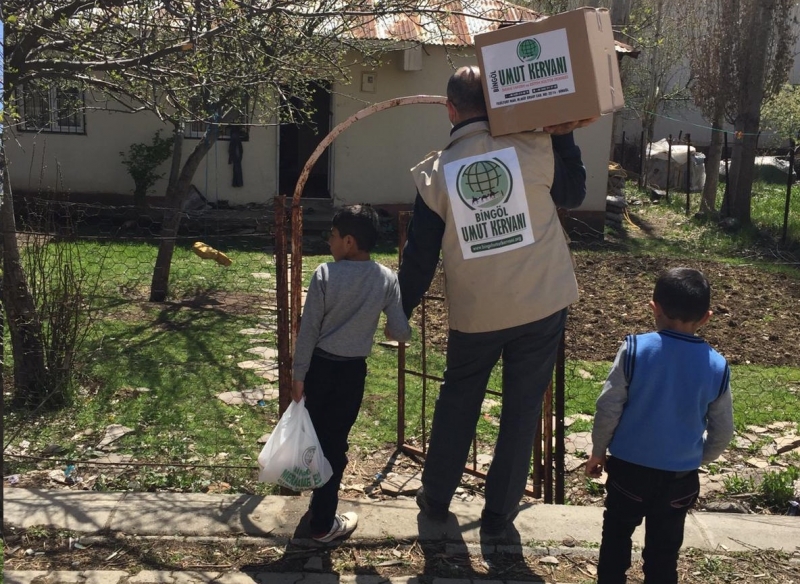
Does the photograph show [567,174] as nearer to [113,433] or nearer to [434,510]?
[434,510]

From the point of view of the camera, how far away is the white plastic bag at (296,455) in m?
3.33

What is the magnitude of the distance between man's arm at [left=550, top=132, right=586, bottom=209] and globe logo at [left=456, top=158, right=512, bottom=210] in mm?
240

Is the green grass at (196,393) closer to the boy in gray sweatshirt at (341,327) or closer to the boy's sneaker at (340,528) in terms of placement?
the boy's sneaker at (340,528)

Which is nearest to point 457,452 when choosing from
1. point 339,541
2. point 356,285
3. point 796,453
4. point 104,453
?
point 339,541

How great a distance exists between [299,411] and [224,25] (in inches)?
91.3

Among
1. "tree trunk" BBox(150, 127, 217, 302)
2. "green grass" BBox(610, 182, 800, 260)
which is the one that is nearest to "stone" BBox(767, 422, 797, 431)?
"tree trunk" BBox(150, 127, 217, 302)

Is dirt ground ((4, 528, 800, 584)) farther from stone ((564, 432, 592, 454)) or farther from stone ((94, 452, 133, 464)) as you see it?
stone ((564, 432, 592, 454))

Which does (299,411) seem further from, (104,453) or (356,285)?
(104,453)

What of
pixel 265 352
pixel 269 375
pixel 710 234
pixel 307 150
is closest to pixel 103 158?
pixel 307 150

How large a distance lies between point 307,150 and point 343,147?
5020 millimetres

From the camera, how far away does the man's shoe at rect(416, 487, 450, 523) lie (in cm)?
376

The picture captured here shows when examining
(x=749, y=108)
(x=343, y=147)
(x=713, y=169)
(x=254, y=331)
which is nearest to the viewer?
(x=254, y=331)

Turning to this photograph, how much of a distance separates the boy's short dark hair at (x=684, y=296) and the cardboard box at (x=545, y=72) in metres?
0.73

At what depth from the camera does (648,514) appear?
3039 mm
